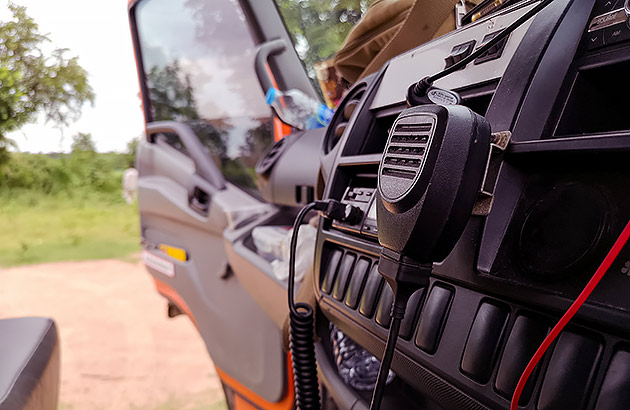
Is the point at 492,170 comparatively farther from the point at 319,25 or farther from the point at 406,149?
the point at 319,25

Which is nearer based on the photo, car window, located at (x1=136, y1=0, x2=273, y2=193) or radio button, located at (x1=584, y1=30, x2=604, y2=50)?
radio button, located at (x1=584, y1=30, x2=604, y2=50)

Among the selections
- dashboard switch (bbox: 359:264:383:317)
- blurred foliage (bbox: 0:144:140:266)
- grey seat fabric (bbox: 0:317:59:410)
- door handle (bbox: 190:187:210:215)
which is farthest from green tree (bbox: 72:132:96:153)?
dashboard switch (bbox: 359:264:383:317)

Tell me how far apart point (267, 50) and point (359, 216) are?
4.01 feet

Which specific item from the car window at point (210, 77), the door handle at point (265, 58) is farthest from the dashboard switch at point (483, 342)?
the car window at point (210, 77)

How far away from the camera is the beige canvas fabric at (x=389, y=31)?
0.72m

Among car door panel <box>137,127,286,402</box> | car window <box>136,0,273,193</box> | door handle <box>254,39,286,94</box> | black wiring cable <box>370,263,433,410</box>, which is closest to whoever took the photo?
black wiring cable <box>370,263,433,410</box>

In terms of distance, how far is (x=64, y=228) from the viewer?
2.79m

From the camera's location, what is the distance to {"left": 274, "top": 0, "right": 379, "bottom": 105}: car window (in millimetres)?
1329

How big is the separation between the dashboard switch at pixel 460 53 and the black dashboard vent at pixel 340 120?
234 mm

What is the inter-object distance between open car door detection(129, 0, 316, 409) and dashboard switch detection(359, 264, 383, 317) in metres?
0.57

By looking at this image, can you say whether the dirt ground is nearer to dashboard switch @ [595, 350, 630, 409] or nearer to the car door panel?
the car door panel

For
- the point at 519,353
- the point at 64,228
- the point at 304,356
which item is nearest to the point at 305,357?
the point at 304,356

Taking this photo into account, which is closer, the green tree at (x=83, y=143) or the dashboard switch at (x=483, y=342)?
the dashboard switch at (x=483, y=342)

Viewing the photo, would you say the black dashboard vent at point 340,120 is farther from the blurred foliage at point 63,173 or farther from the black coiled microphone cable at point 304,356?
the blurred foliage at point 63,173
